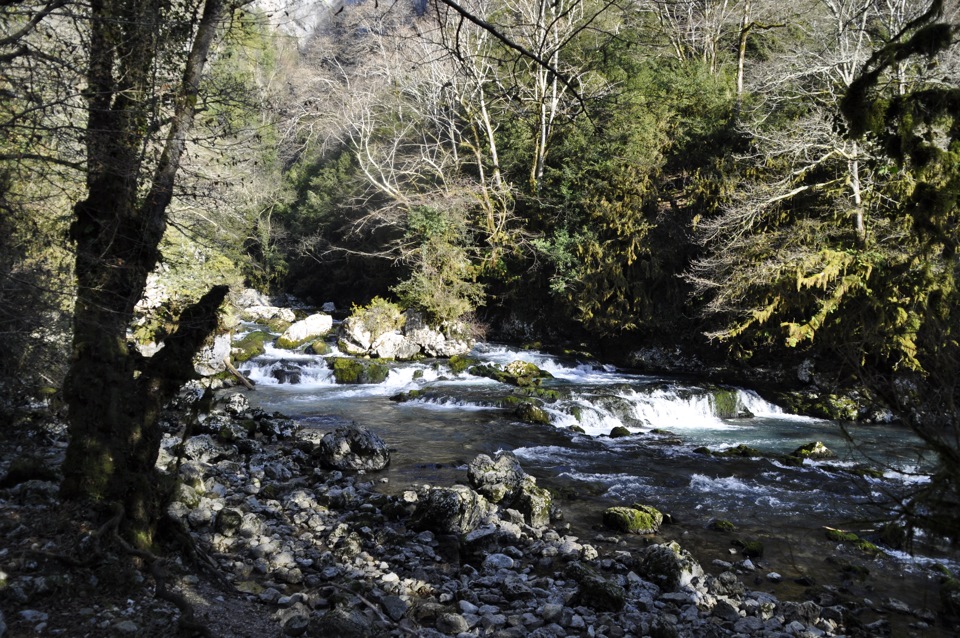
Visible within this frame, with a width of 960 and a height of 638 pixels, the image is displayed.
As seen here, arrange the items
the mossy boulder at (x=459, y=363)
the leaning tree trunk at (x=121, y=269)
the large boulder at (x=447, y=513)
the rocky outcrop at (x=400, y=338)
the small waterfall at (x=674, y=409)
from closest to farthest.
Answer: the leaning tree trunk at (x=121, y=269)
the large boulder at (x=447, y=513)
the small waterfall at (x=674, y=409)
the mossy boulder at (x=459, y=363)
the rocky outcrop at (x=400, y=338)

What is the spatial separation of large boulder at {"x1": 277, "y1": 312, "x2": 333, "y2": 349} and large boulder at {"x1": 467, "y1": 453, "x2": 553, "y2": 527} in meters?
12.3

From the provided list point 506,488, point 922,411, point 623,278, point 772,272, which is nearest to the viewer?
point 922,411

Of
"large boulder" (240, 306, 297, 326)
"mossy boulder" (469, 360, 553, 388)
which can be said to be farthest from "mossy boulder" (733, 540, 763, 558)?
"large boulder" (240, 306, 297, 326)

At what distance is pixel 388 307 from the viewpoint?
1916cm

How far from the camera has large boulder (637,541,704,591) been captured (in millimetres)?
5363

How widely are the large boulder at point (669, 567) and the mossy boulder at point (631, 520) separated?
975mm

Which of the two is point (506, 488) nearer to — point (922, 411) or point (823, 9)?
point (922, 411)

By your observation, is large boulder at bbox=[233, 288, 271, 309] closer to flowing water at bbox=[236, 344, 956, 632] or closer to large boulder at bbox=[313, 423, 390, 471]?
flowing water at bbox=[236, 344, 956, 632]

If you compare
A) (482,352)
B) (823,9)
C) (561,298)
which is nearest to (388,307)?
(482,352)

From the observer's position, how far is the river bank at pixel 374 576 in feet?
11.4

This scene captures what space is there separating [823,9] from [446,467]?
60.9 ft

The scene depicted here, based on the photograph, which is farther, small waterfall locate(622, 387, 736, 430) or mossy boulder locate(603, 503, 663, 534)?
small waterfall locate(622, 387, 736, 430)

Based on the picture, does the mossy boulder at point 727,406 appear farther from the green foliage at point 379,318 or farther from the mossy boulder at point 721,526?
the green foliage at point 379,318

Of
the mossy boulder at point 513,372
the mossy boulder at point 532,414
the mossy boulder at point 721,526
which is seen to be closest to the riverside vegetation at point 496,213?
the mossy boulder at point 532,414
